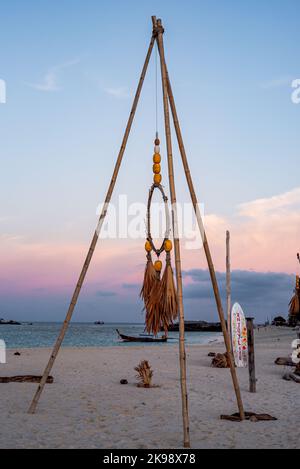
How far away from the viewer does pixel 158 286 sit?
322 inches

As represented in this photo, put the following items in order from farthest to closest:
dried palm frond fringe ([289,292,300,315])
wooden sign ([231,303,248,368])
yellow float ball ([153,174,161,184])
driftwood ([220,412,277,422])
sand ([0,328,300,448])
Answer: dried palm frond fringe ([289,292,300,315]) → wooden sign ([231,303,248,368]) → driftwood ([220,412,277,422]) → yellow float ball ([153,174,161,184]) → sand ([0,328,300,448])

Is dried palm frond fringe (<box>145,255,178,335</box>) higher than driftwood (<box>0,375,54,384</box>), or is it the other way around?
dried palm frond fringe (<box>145,255,178,335</box>)

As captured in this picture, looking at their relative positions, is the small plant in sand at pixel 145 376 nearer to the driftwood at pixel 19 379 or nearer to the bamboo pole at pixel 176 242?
the driftwood at pixel 19 379

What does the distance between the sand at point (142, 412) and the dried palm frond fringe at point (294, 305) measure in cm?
450

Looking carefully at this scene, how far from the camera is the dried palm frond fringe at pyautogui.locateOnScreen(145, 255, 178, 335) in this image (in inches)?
316

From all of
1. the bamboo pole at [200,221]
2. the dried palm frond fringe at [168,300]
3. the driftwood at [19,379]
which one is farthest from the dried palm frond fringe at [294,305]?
the dried palm frond fringe at [168,300]

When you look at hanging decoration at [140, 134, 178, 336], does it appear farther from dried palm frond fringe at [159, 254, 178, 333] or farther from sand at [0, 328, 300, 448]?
sand at [0, 328, 300, 448]

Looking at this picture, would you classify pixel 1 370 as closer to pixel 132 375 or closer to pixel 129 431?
pixel 132 375

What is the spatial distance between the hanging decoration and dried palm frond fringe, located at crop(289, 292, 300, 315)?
12506 millimetres

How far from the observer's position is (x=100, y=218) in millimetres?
8688

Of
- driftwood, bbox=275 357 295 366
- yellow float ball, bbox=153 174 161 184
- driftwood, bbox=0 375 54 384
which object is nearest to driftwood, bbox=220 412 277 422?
yellow float ball, bbox=153 174 161 184

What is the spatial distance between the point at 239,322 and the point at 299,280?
510 centimetres

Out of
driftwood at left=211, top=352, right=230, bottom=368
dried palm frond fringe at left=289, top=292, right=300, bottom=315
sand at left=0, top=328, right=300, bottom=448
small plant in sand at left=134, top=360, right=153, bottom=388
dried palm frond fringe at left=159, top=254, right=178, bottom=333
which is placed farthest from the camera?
dried palm frond fringe at left=289, top=292, right=300, bottom=315
